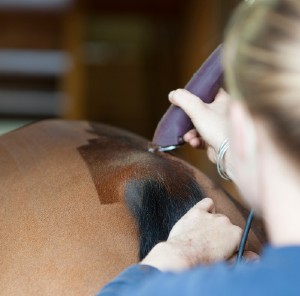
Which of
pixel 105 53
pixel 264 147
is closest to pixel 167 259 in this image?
pixel 264 147

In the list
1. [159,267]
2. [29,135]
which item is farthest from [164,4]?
[159,267]

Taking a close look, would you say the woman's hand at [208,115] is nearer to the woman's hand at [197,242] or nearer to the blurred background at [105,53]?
the woman's hand at [197,242]

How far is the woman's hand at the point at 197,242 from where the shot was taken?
61 cm

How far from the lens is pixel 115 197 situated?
741mm

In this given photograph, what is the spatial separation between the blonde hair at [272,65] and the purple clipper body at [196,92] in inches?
10.1

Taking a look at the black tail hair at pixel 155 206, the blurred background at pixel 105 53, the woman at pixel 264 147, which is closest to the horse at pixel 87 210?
the black tail hair at pixel 155 206

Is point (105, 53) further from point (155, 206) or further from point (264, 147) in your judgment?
point (264, 147)

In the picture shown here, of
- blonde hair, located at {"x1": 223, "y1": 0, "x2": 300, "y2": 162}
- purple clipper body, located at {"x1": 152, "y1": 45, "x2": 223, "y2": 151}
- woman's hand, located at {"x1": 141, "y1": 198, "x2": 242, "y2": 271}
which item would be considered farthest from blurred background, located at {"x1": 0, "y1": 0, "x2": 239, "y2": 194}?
blonde hair, located at {"x1": 223, "y1": 0, "x2": 300, "y2": 162}

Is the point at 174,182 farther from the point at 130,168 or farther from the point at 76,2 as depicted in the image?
the point at 76,2

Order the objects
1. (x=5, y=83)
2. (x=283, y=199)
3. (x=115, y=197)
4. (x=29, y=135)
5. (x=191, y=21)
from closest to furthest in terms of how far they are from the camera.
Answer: (x=283, y=199)
(x=115, y=197)
(x=29, y=135)
(x=191, y=21)
(x=5, y=83)

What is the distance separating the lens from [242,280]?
0.49m

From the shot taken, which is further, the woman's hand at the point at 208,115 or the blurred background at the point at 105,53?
the blurred background at the point at 105,53

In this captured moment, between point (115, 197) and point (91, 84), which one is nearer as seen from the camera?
point (115, 197)

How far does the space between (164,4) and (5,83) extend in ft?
5.18
